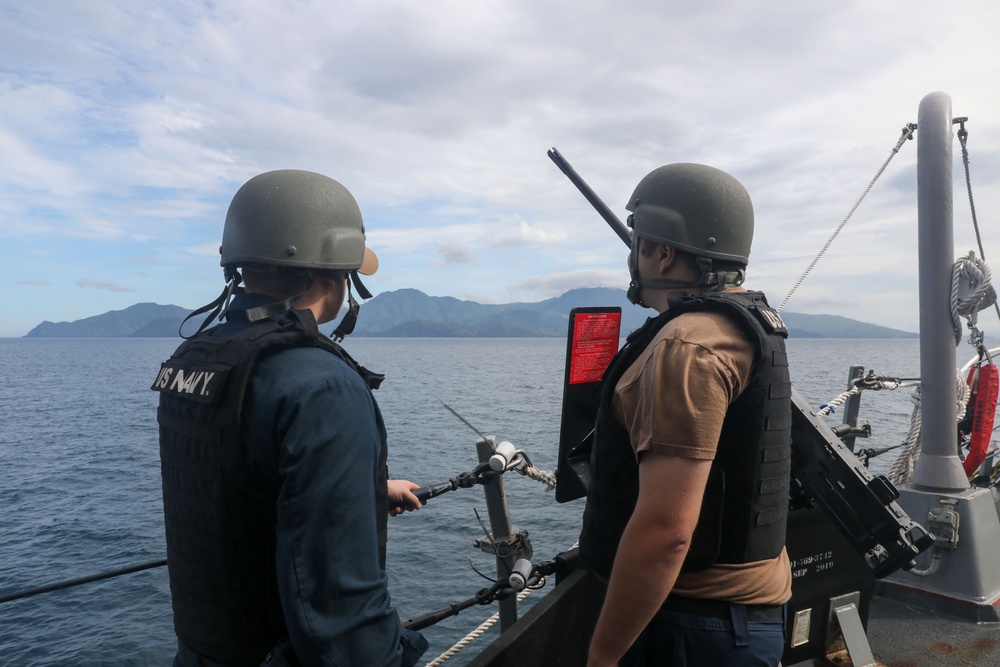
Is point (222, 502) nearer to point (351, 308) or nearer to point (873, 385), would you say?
point (351, 308)

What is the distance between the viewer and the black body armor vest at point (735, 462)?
86.6 inches

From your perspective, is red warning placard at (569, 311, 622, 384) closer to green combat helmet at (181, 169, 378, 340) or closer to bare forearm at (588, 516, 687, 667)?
green combat helmet at (181, 169, 378, 340)

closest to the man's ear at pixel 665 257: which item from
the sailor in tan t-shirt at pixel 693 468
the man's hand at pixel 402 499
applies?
the sailor in tan t-shirt at pixel 693 468

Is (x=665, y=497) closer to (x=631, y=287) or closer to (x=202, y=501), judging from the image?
(x=631, y=287)

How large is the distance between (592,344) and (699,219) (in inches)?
35.1

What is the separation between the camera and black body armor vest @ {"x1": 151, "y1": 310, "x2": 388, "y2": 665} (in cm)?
194

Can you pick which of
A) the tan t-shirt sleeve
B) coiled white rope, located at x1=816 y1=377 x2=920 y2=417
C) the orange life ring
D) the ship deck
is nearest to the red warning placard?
the tan t-shirt sleeve

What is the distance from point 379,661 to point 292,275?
4.18 feet

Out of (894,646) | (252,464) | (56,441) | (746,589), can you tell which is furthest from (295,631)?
(56,441)

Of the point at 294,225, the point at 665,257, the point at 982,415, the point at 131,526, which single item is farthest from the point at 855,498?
the point at 131,526

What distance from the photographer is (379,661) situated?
1.88 m

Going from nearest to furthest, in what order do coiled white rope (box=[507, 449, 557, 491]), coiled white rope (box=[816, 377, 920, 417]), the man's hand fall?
the man's hand < coiled white rope (box=[507, 449, 557, 491]) < coiled white rope (box=[816, 377, 920, 417])

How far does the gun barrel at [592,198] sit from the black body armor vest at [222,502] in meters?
2.49

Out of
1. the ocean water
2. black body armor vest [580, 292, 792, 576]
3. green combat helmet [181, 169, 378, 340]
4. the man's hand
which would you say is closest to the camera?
black body armor vest [580, 292, 792, 576]
